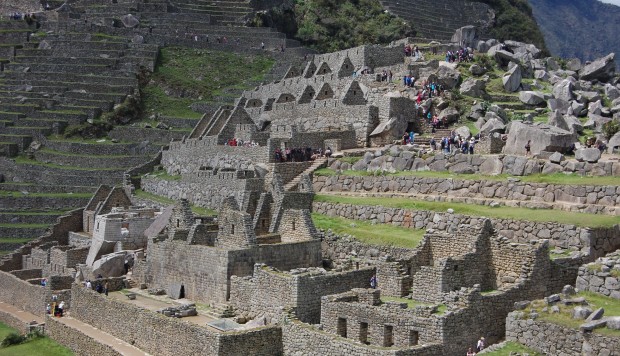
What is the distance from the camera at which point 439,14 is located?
8938 cm

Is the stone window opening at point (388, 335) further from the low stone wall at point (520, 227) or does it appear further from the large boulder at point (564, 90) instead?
the large boulder at point (564, 90)

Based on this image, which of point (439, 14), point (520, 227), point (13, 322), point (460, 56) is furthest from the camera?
point (439, 14)

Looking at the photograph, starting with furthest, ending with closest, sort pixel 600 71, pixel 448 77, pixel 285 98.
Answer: pixel 285 98, pixel 600 71, pixel 448 77

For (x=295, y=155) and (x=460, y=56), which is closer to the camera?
(x=295, y=155)

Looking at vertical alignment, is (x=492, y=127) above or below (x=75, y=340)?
above

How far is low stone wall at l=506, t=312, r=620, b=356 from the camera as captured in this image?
62.7ft

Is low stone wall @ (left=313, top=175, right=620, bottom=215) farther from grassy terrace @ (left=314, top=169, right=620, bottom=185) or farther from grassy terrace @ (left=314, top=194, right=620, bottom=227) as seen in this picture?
grassy terrace @ (left=314, top=194, right=620, bottom=227)

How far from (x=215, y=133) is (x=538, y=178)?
22918 millimetres

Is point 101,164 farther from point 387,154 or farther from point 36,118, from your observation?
Answer: point 387,154

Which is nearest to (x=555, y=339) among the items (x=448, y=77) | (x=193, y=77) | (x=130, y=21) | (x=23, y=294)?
(x=23, y=294)

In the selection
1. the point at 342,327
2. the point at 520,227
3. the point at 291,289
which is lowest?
the point at 342,327

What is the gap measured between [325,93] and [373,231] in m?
18.0

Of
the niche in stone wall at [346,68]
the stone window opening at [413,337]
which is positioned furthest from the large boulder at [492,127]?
the stone window opening at [413,337]

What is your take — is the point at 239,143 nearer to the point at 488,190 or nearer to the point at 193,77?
the point at 488,190
